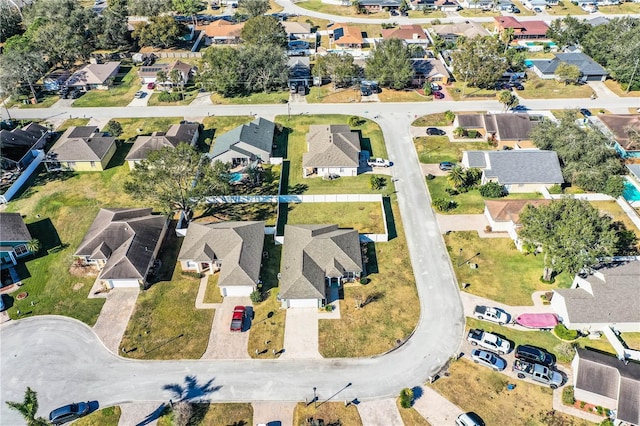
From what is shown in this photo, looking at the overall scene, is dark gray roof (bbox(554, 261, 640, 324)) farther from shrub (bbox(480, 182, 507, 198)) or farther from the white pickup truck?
shrub (bbox(480, 182, 507, 198))

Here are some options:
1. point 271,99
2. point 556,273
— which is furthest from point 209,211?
point 556,273

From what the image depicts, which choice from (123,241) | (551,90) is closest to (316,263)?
(123,241)

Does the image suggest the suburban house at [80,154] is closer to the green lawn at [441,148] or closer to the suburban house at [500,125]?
the green lawn at [441,148]

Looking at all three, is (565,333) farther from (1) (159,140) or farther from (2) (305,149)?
(1) (159,140)

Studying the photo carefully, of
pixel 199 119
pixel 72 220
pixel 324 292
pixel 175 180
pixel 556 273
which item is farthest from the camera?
pixel 199 119

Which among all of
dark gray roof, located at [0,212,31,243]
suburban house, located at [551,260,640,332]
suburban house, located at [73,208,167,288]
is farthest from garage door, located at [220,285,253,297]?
suburban house, located at [551,260,640,332]

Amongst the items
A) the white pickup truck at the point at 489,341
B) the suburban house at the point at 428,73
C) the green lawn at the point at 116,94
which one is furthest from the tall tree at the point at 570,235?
the green lawn at the point at 116,94

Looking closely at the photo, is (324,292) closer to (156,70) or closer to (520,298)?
(520,298)
